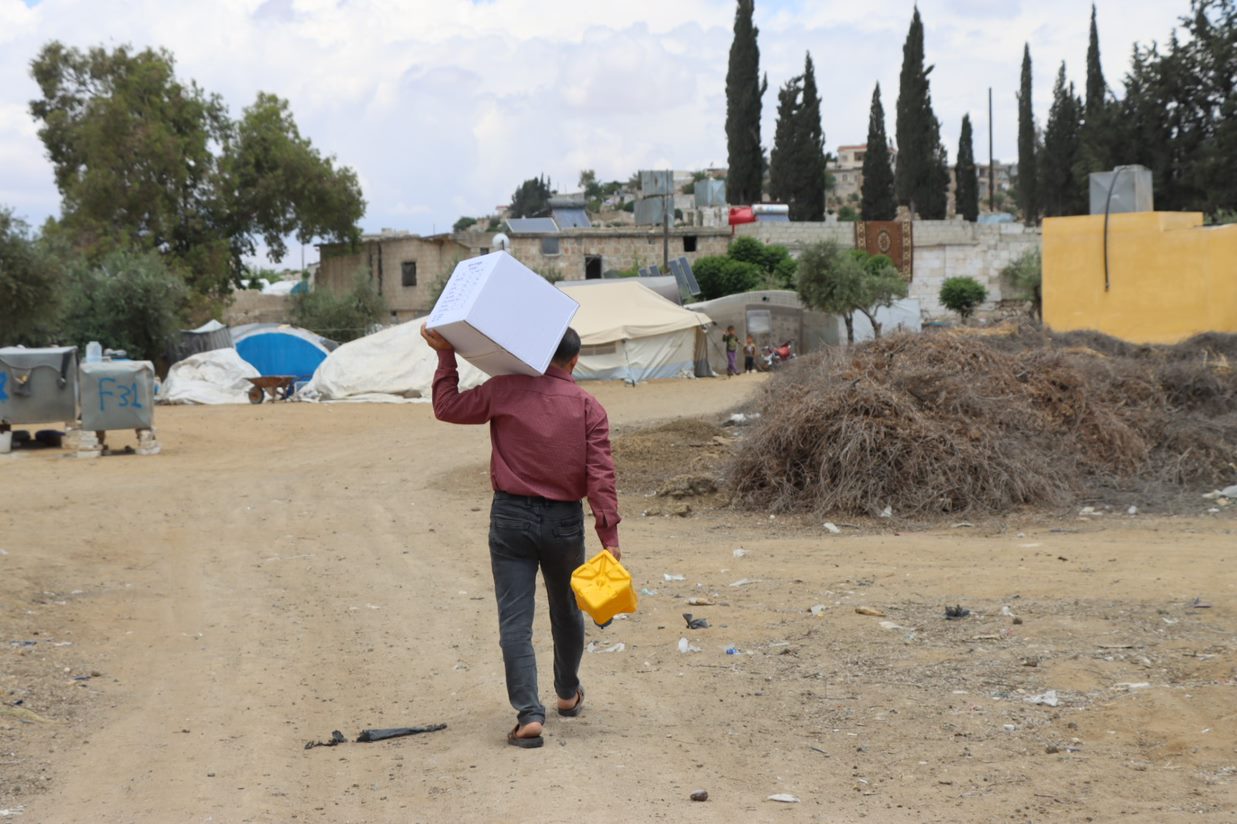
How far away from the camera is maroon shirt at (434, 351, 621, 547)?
16.1 ft

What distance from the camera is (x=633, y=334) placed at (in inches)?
1316

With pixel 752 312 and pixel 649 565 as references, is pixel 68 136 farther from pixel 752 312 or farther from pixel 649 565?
pixel 649 565

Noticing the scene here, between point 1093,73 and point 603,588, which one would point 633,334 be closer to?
point 603,588

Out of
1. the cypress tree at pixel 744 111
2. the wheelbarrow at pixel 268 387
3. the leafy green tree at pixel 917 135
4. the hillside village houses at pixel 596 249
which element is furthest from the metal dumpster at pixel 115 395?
the leafy green tree at pixel 917 135

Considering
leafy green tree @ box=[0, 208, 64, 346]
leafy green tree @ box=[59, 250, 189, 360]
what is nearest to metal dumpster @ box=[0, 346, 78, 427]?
leafy green tree @ box=[0, 208, 64, 346]

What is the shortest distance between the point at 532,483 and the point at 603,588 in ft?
1.72

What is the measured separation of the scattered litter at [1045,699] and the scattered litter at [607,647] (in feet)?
7.10

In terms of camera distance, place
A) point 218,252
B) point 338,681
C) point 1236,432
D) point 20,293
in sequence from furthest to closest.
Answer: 1. point 218,252
2. point 20,293
3. point 1236,432
4. point 338,681

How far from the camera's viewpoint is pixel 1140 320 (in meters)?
20.4

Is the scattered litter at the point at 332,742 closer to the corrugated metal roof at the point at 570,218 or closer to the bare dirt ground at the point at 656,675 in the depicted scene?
the bare dirt ground at the point at 656,675

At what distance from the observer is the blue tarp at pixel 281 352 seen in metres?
34.8

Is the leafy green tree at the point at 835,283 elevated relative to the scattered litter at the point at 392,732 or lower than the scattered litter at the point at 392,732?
elevated

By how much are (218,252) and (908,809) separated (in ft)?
143

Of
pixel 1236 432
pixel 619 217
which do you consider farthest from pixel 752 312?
pixel 619 217
